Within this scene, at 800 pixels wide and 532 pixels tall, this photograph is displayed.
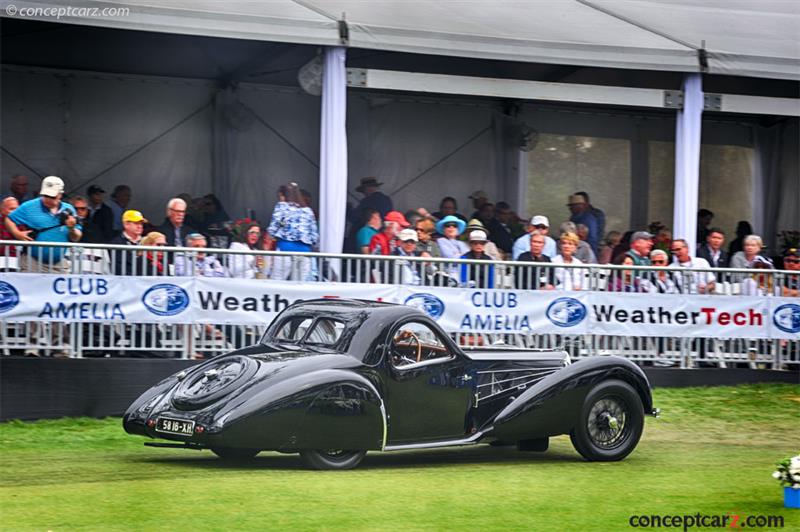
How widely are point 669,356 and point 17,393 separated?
7266mm

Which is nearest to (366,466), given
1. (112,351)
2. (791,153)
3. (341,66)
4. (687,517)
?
(687,517)

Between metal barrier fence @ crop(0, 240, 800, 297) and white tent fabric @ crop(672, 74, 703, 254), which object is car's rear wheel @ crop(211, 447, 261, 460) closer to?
metal barrier fence @ crop(0, 240, 800, 297)

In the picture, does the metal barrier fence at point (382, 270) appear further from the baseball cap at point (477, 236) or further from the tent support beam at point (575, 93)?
the tent support beam at point (575, 93)

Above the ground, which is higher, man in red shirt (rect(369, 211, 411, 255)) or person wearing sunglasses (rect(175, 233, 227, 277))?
man in red shirt (rect(369, 211, 411, 255))

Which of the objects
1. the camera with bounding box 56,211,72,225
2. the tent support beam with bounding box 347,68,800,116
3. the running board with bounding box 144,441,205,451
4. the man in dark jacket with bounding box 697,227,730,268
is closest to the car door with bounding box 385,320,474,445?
the running board with bounding box 144,441,205,451

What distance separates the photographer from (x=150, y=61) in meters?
17.8

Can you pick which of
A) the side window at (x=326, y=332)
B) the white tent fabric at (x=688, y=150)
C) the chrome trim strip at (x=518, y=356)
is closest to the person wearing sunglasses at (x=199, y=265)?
the side window at (x=326, y=332)

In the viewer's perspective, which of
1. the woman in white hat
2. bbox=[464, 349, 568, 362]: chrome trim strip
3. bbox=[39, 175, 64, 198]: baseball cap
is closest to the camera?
bbox=[464, 349, 568, 362]: chrome trim strip

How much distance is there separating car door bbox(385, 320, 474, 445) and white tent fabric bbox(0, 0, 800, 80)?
582 centimetres

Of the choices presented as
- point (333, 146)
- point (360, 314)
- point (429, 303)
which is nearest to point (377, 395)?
point (360, 314)

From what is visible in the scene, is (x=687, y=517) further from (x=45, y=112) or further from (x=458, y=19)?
(x=45, y=112)

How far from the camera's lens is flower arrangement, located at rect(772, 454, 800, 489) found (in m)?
8.35

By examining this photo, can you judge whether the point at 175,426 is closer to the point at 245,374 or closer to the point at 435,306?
the point at 245,374

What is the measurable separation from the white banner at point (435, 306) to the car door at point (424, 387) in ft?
10.0
